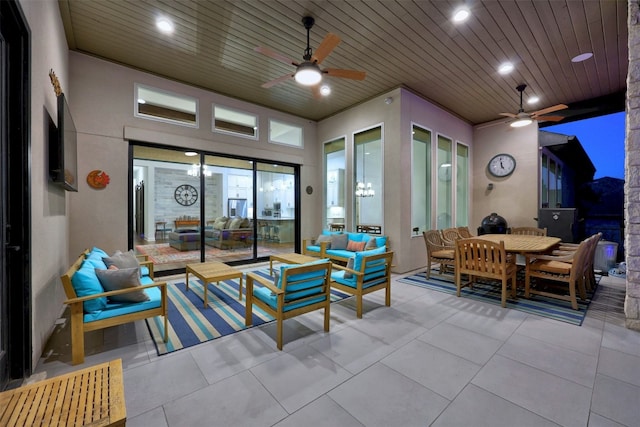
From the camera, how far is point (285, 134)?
6.95m

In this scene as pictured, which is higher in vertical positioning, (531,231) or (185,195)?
(185,195)

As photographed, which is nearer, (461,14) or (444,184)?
(461,14)

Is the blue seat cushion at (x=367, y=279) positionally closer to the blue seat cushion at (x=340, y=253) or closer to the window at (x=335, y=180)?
the blue seat cushion at (x=340, y=253)

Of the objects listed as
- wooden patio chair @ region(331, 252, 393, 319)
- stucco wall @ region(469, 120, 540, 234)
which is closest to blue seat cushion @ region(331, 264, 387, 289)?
wooden patio chair @ region(331, 252, 393, 319)

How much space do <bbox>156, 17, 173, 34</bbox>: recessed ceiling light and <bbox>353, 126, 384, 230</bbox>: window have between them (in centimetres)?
395

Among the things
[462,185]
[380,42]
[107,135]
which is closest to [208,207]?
[107,135]

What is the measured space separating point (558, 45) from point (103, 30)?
21.2 ft

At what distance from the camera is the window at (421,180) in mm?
5785

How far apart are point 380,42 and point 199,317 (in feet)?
14.6

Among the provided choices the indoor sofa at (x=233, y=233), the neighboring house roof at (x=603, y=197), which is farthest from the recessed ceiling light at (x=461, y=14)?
the neighboring house roof at (x=603, y=197)

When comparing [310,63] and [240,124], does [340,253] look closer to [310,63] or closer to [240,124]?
[310,63]

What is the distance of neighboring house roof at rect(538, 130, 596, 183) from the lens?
20.3 feet

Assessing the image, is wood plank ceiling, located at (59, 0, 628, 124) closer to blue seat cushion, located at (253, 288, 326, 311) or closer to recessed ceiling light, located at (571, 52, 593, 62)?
recessed ceiling light, located at (571, 52, 593, 62)

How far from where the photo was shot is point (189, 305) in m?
3.57
